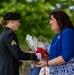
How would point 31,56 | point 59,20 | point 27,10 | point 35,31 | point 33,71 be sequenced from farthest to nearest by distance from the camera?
point 35,31, point 27,10, point 33,71, point 31,56, point 59,20

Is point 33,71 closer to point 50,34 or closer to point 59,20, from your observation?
point 59,20

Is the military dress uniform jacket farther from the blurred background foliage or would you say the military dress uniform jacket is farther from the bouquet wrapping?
the blurred background foliage

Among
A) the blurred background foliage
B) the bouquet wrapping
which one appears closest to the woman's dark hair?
the bouquet wrapping

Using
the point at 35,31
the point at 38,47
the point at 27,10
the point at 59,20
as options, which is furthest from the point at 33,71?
the point at 35,31

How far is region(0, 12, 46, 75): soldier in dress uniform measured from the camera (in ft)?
13.4

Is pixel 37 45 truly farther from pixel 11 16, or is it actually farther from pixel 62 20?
pixel 62 20

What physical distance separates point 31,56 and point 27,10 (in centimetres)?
620

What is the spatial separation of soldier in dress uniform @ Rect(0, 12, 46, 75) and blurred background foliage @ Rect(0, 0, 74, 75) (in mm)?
5490

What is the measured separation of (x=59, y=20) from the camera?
387 centimetres

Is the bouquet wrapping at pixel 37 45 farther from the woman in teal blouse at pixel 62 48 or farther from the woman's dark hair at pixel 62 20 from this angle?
the woman's dark hair at pixel 62 20

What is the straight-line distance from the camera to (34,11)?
1034cm

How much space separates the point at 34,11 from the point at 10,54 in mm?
6258

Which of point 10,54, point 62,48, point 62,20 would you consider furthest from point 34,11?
point 62,48

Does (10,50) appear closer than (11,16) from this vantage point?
Yes
